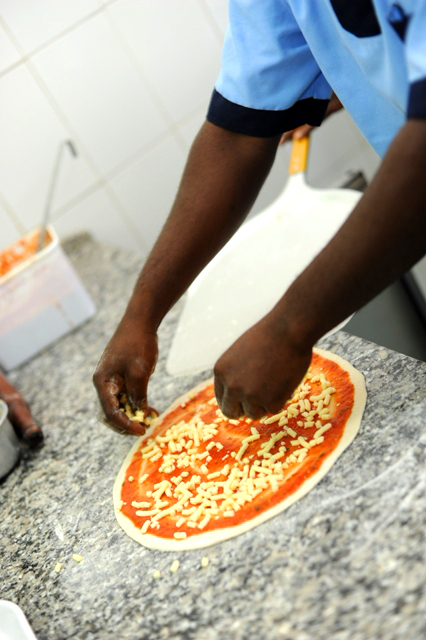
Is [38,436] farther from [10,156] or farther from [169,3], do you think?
[169,3]

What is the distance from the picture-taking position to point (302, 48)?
812mm

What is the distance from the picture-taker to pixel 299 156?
166 centimetres

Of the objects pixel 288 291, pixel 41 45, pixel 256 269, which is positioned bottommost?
pixel 256 269

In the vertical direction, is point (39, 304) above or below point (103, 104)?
below

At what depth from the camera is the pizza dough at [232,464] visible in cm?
75

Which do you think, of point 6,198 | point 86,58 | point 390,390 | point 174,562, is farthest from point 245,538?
point 86,58

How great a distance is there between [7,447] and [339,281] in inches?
29.2

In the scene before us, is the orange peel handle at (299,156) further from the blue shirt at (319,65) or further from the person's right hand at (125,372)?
the person's right hand at (125,372)

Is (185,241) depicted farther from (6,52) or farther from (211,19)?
(211,19)

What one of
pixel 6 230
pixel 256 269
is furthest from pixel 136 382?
pixel 6 230

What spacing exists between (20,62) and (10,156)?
298mm

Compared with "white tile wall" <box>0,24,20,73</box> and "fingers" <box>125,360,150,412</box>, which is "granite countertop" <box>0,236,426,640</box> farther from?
"white tile wall" <box>0,24,20,73</box>

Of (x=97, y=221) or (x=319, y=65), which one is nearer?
(x=319, y=65)

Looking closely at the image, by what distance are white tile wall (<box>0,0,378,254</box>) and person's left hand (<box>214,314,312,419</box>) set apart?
1505 mm
